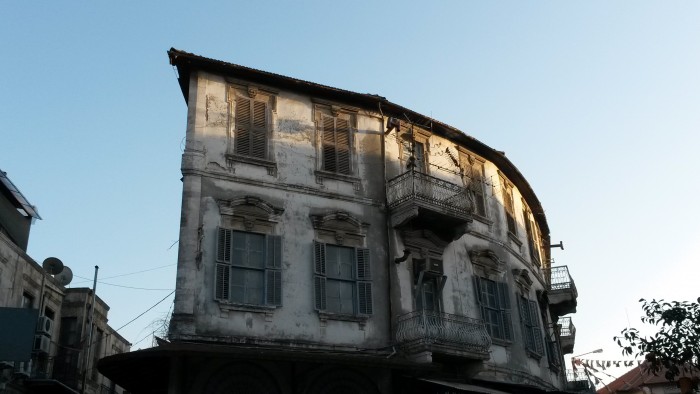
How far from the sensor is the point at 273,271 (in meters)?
15.7

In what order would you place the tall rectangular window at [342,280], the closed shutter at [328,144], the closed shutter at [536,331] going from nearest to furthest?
the tall rectangular window at [342,280] → the closed shutter at [328,144] → the closed shutter at [536,331]

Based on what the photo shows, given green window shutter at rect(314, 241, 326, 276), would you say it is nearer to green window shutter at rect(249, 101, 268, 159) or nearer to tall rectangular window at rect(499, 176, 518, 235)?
green window shutter at rect(249, 101, 268, 159)

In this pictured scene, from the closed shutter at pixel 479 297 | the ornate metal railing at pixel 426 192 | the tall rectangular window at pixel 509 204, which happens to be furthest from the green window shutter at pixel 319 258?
the tall rectangular window at pixel 509 204

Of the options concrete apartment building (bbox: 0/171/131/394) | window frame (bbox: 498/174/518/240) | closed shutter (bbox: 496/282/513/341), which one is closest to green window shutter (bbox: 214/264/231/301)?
concrete apartment building (bbox: 0/171/131/394)

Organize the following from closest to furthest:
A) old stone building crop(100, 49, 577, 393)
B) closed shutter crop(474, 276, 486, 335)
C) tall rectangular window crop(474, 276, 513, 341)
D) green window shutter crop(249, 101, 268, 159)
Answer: old stone building crop(100, 49, 577, 393) < green window shutter crop(249, 101, 268, 159) < closed shutter crop(474, 276, 486, 335) < tall rectangular window crop(474, 276, 513, 341)

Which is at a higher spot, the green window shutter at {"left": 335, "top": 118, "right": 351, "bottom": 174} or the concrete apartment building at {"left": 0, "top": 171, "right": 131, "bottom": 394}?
the green window shutter at {"left": 335, "top": 118, "right": 351, "bottom": 174}

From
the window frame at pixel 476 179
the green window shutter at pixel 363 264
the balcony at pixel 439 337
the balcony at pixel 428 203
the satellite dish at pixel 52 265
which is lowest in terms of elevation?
the balcony at pixel 439 337

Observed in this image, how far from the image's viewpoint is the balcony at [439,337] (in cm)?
1583

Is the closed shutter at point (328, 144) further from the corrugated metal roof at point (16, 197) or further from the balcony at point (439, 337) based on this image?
the corrugated metal roof at point (16, 197)

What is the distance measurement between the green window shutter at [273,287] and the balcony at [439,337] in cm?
313

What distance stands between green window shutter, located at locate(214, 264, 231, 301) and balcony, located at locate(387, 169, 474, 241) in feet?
15.7

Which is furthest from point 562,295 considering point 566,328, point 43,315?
point 43,315

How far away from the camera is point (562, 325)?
85.3ft

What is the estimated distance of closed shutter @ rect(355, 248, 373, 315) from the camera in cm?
1656
